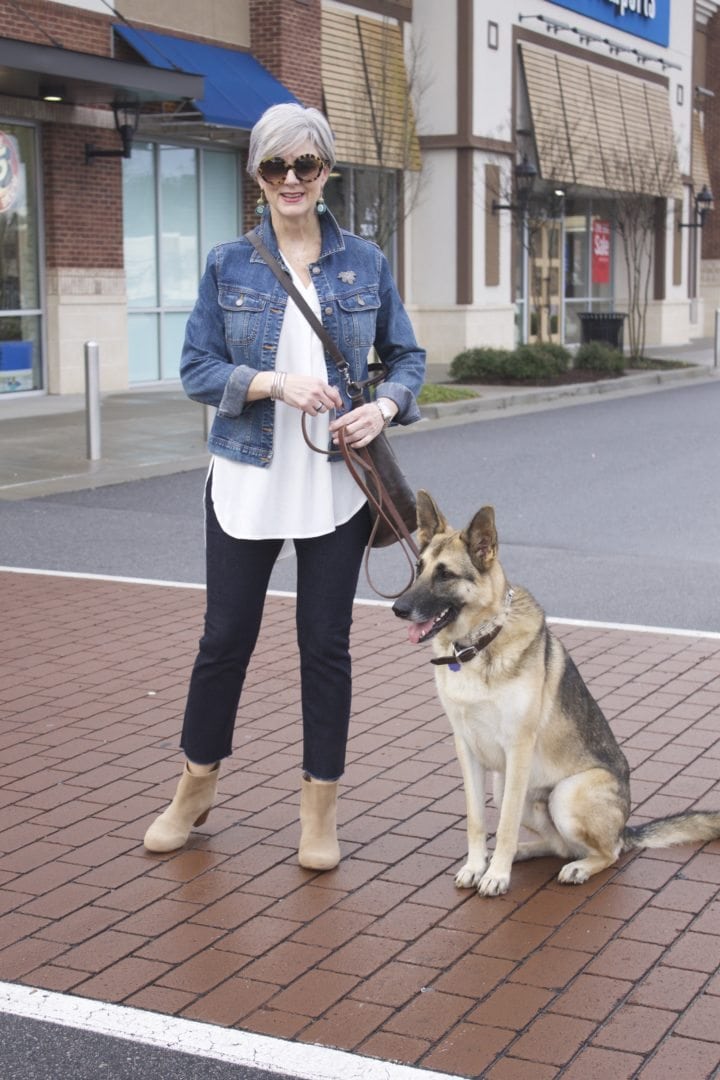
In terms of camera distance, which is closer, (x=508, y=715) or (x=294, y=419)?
(x=508, y=715)

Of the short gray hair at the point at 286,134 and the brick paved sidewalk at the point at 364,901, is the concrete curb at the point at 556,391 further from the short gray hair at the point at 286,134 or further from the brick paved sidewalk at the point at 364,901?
the short gray hair at the point at 286,134

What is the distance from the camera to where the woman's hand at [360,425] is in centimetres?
425

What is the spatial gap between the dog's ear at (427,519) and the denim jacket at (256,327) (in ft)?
1.24

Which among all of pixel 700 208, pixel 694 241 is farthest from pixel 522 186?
pixel 694 241

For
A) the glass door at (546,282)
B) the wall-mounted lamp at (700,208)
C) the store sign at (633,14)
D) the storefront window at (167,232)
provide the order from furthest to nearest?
the wall-mounted lamp at (700,208) → the store sign at (633,14) → the glass door at (546,282) → the storefront window at (167,232)

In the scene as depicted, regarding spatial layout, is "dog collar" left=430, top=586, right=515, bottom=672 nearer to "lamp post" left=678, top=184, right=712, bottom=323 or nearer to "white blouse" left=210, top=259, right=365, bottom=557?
"white blouse" left=210, top=259, right=365, bottom=557

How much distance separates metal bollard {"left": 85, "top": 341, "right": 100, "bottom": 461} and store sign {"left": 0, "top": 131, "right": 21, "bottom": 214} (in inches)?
241

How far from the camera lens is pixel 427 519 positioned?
4.24 metres

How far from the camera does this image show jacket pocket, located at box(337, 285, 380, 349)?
14.4 ft

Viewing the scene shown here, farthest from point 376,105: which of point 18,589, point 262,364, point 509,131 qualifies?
point 262,364

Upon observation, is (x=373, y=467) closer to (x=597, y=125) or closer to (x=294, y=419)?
(x=294, y=419)

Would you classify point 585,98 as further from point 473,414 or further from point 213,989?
point 213,989

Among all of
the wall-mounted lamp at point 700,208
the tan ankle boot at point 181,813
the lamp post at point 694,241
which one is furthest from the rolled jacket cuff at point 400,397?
the lamp post at point 694,241

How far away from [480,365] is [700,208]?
646 inches
